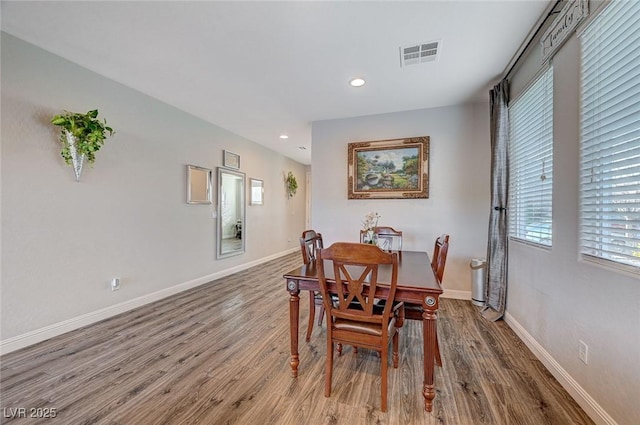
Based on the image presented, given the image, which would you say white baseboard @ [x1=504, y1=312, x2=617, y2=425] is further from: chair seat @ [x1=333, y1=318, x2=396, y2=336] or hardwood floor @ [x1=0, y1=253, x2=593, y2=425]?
chair seat @ [x1=333, y1=318, x2=396, y2=336]

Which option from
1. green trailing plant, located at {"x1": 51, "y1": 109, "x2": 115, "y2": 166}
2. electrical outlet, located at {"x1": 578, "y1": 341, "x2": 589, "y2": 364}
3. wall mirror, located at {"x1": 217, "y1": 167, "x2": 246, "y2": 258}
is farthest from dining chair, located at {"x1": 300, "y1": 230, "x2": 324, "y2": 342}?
wall mirror, located at {"x1": 217, "y1": 167, "x2": 246, "y2": 258}

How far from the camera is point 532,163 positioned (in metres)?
2.42

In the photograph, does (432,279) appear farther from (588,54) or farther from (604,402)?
(588,54)

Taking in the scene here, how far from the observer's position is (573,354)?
5.63 ft

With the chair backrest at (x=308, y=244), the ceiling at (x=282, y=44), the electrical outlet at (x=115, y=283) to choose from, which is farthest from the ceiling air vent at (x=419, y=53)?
the electrical outlet at (x=115, y=283)

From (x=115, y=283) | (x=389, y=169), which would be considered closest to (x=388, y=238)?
(x=389, y=169)

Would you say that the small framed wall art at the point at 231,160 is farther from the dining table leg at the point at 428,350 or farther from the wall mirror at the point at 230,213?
the dining table leg at the point at 428,350

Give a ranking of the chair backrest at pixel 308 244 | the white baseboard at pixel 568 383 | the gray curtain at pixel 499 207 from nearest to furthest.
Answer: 1. the white baseboard at pixel 568 383
2. the chair backrest at pixel 308 244
3. the gray curtain at pixel 499 207

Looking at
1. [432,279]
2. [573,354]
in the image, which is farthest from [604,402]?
[432,279]

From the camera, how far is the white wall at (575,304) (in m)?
1.31

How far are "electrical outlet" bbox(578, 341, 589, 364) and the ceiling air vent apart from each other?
8.06 feet

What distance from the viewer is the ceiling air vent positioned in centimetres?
235

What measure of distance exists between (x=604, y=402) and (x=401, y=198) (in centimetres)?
280

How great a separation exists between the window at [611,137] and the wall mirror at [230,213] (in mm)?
4521
